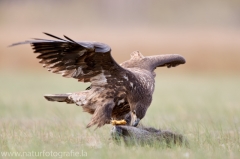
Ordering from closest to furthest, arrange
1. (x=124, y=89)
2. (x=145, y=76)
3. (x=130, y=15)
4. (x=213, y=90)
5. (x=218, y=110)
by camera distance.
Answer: (x=124, y=89)
(x=145, y=76)
(x=218, y=110)
(x=213, y=90)
(x=130, y=15)

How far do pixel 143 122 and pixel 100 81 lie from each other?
1897 mm

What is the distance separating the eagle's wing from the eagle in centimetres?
103

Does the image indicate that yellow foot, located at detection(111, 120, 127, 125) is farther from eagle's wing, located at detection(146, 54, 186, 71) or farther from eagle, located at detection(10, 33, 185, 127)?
eagle's wing, located at detection(146, 54, 186, 71)

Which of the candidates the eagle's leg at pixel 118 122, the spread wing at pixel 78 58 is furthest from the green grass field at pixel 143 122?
the spread wing at pixel 78 58

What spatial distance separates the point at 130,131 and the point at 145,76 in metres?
1.21

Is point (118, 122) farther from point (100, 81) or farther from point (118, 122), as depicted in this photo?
point (100, 81)

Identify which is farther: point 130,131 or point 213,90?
point 213,90

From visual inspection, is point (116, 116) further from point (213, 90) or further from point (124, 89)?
point (213, 90)

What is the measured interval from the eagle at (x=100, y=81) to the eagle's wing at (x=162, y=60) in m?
1.03

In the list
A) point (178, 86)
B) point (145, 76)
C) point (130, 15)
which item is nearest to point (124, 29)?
point (130, 15)

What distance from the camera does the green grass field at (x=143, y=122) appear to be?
6.93 meters

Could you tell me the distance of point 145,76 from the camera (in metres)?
8.52

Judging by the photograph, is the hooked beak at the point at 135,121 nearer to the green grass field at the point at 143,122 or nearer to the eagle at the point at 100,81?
the eagle at the point at 100,81

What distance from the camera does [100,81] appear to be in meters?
8.09
